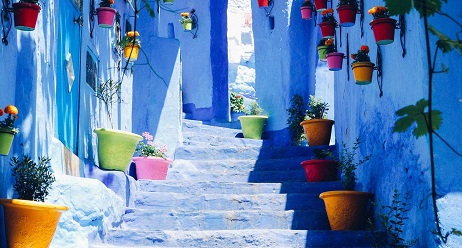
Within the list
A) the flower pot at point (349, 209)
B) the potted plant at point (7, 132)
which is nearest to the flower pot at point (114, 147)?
the flower pot at point (349, 209)

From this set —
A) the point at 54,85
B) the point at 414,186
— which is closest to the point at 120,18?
the point at 54,85

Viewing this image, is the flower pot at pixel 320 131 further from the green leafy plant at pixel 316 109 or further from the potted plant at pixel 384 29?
the potted plant at pixel 384 29

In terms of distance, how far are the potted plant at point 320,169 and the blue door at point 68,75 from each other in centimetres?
272

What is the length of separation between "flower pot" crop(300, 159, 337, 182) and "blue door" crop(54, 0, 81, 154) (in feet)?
8.92

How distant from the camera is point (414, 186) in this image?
5.68 metres

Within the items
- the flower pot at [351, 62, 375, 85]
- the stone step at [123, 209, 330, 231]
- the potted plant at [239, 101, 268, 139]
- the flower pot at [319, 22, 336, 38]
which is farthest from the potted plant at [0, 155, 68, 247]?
the potted plant at [239, 101, 268, 139]

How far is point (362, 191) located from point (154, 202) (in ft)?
7.13

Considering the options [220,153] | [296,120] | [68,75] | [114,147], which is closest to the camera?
[68,75]

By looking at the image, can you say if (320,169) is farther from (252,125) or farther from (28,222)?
(28,222)

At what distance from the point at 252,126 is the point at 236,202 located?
3.91 m

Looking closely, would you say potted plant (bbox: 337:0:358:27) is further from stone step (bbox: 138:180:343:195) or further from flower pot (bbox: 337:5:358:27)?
stone step (bbox: 138:180:343:195)

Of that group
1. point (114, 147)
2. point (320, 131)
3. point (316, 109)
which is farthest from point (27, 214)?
point (316, 109)

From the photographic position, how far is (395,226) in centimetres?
595

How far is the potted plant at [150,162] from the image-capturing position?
895 cm
